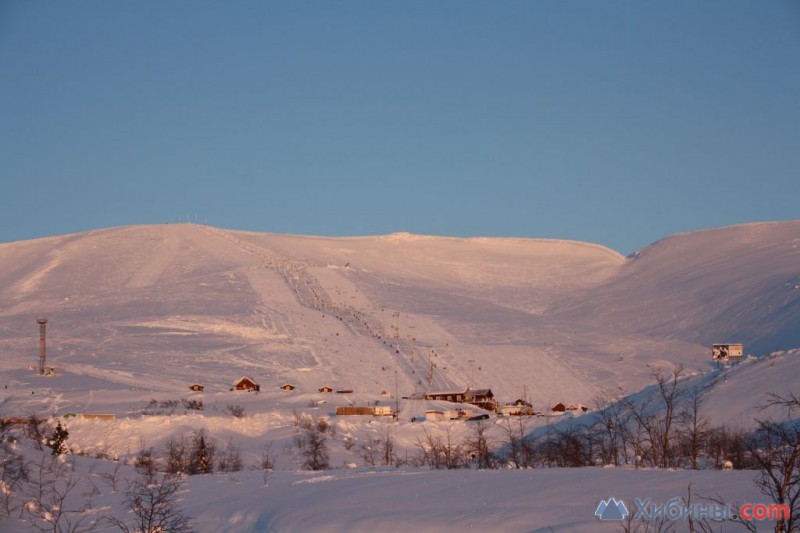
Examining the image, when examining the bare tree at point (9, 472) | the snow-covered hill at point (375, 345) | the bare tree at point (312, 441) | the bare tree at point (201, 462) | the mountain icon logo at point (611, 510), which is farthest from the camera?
the bare tree at point (312, 441)

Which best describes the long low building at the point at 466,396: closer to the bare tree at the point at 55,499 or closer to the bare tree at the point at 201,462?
the bare tree at the point at 201,462

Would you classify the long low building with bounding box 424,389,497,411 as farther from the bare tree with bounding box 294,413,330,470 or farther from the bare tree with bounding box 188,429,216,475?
the bare tree with bounding box 188,429,216,475

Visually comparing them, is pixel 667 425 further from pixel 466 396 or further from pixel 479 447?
pixel 466 396

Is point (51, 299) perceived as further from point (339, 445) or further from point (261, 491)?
point (261, 491)

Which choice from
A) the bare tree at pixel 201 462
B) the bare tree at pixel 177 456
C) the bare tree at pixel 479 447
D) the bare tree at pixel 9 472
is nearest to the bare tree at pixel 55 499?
the bare tree at pixel 9 472

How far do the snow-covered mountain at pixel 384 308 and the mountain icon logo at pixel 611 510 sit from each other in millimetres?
51352

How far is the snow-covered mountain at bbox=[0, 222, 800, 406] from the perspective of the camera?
233 ft

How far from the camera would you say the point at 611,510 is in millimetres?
12500

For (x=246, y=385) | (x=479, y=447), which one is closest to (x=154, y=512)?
(x=479, y=447)

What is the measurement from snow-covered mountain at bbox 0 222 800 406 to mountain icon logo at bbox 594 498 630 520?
51.4 metres

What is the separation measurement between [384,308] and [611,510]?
83.7 m

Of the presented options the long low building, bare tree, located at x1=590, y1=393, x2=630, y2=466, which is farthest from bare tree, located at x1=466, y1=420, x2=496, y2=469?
the long low building

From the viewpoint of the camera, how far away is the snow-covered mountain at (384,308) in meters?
71.1

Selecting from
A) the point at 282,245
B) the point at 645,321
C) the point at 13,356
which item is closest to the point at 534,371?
the point at 645,321
